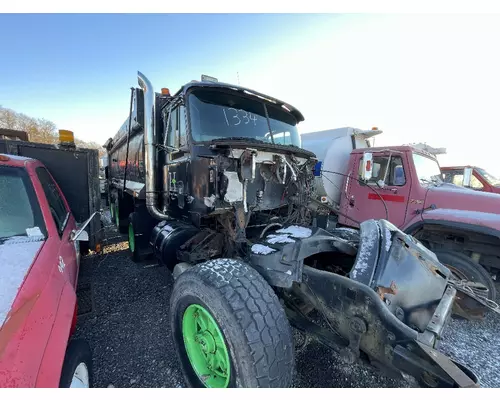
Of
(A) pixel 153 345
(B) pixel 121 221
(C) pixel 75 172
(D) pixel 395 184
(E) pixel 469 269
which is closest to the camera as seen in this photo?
(A) pixel 153 345

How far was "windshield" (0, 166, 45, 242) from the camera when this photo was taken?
75.3 inches

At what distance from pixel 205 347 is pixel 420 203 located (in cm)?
416

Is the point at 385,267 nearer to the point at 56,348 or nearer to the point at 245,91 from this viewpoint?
the point at 56,348

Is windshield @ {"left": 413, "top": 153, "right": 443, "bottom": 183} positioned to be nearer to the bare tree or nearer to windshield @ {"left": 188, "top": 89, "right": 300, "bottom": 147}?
windshield @ {"left": 188, "top": 89, "right": 300, "bottom": 147}

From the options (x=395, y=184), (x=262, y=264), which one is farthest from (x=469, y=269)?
(x=262, y=264)

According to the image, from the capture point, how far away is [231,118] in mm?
3014

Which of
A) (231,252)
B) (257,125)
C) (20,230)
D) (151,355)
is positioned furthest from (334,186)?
(20,230)

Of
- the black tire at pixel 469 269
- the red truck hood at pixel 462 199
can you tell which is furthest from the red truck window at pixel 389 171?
the black tire at pixel 469 269

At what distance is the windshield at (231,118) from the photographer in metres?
2.82

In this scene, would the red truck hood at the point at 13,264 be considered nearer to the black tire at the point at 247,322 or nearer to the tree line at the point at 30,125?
the black tire at the point at 247,322

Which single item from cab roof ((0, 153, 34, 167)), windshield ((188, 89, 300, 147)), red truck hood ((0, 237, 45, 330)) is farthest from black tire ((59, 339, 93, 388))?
windshield ((188, 89, 300, 147))

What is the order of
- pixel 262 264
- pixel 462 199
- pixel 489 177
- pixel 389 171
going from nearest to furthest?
pixel 262 264 < pixel 462 199 < pixel 389 171 < pixel 489 177

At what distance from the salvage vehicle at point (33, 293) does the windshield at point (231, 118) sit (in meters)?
1.71

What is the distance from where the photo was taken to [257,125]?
3221 mm
